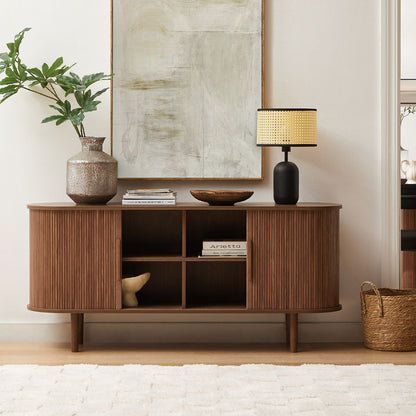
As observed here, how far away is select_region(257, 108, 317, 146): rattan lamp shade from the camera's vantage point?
3314 mm

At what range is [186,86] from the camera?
3.58 m

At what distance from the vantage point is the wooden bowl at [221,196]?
10.8 feet

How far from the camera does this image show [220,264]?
3.61m

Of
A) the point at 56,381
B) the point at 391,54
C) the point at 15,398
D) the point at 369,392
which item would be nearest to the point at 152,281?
the point at 56,381

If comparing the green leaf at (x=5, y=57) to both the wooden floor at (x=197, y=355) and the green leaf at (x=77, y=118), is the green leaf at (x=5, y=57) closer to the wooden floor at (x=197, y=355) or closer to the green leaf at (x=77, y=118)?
the green leaf at (x=77, y=118)

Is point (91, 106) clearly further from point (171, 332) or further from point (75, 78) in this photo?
point (171, 332)

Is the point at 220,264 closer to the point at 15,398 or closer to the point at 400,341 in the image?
the point at 400,341

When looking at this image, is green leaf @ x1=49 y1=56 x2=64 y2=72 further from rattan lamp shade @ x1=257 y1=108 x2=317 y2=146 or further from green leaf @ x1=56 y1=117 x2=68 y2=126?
rattan lamp shade @ x1=257 y1=108 x2=317 y2=146

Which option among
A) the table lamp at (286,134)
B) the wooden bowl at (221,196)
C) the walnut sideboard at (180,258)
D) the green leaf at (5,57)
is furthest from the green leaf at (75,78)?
the table lamp at (286,134)

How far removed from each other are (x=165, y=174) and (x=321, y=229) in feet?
3.04

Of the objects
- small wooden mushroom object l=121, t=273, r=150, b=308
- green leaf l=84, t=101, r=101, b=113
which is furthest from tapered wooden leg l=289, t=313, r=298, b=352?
green leaf l=84, t=101, r=101, b=113

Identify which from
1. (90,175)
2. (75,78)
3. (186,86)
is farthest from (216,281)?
(75,78)

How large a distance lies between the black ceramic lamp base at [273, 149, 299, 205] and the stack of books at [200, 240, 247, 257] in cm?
31

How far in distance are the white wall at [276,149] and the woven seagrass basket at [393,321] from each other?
0.99ft
